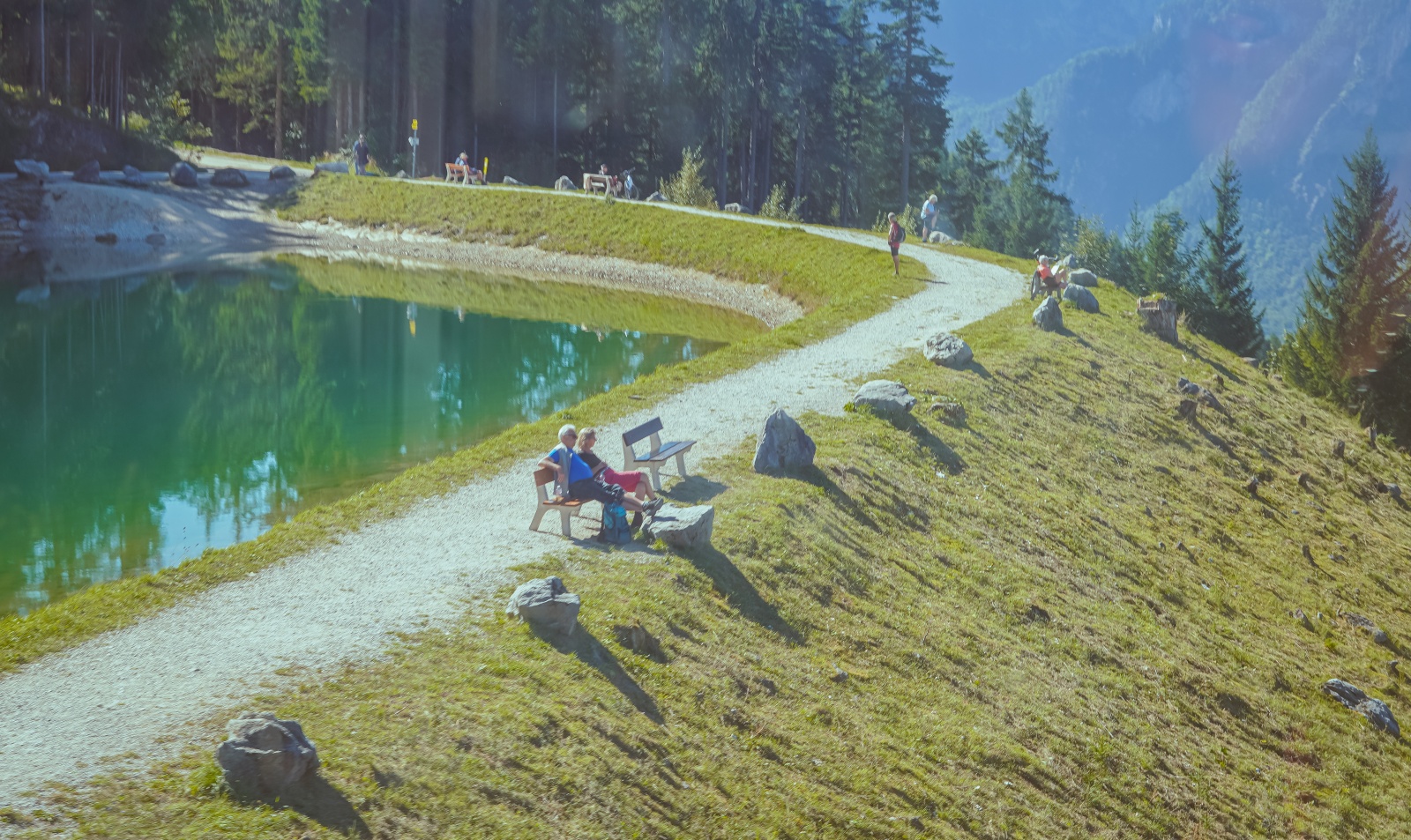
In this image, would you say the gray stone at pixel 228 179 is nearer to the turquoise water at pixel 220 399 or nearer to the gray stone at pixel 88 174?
the gray stone at pixel 88 174

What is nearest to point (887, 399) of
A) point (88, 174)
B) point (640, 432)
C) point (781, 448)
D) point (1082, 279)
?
point (781, 448)

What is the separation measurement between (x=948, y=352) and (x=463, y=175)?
50.4 meters

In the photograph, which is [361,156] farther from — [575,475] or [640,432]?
[575,475]

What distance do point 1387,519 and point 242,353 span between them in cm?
3629

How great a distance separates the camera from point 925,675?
18391 mm

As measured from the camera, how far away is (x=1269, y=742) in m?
20.8

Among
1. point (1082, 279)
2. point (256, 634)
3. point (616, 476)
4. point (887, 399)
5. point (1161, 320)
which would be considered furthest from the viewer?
point (1082, 279)

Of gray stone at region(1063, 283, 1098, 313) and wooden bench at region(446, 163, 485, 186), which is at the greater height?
wooden bench at region(446, 163, 485, 186)

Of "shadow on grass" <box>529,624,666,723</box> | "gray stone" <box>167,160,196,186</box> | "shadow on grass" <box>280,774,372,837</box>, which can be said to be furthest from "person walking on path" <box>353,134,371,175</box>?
"shadow on grass" <box>280,774,372,837</box>

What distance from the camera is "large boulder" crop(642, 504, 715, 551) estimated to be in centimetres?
1852

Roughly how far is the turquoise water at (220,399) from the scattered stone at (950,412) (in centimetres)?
1025

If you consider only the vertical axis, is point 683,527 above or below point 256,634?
above

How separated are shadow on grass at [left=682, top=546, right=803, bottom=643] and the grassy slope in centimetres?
5

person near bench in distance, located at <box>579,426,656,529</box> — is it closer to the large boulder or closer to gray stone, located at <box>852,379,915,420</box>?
the large boulder
